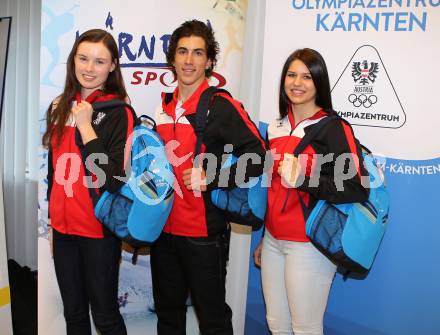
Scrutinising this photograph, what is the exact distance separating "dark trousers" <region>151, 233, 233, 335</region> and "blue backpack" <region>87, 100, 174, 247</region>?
6.1 inches

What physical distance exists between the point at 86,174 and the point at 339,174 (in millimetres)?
950

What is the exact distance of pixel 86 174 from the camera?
1.70 metres

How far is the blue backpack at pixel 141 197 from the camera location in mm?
1683

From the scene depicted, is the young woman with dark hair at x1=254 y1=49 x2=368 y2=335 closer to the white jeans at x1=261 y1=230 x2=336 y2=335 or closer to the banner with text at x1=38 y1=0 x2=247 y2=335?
the white jeans at x1=261 y1=230 x2=336 y2=335

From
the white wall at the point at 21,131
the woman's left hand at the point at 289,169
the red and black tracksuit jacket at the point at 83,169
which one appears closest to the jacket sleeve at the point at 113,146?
the red and black tracksuit jacket at the point at 83,169

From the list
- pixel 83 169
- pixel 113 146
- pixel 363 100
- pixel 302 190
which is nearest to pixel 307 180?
pixel 302 190

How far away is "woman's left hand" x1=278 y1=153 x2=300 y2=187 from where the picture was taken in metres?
1.67

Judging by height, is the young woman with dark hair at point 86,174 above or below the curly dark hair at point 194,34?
below

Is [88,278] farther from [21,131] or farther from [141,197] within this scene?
[21,131]

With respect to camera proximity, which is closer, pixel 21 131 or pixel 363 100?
pixel 363 100

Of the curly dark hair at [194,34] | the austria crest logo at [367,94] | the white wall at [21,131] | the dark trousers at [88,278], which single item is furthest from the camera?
the white wall at [21,131]

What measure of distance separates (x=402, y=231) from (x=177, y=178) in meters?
1.06

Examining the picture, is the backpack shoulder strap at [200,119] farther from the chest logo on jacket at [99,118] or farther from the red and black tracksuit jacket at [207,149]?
the chest logo on jacket at [99,118]

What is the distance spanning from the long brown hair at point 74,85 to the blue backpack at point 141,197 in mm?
138
